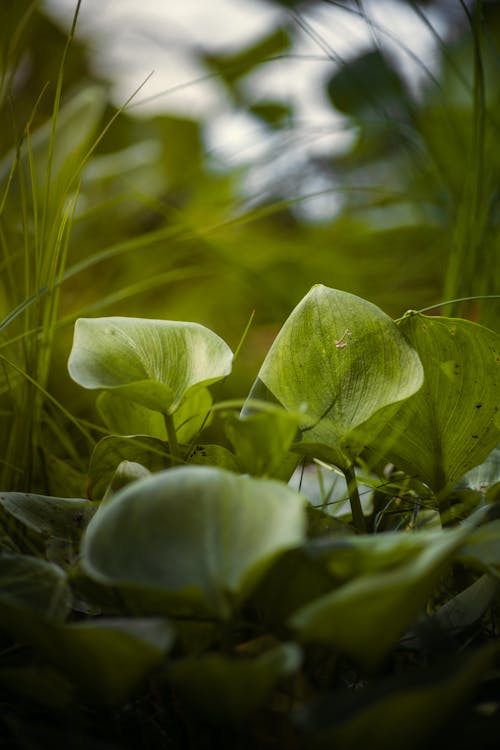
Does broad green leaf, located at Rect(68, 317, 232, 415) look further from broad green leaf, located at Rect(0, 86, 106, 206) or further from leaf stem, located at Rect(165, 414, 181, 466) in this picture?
broad green leaf, located at Rect(0, 86, 106, 206)

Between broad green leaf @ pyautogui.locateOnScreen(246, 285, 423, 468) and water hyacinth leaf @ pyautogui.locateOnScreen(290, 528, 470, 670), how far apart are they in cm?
4

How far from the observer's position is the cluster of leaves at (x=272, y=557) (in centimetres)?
9

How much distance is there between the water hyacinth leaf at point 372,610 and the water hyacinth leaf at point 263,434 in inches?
1.2

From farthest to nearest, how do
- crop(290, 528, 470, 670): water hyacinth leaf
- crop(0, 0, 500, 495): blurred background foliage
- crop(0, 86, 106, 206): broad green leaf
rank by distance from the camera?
1. crop(0, 86, 106, 206): broad green leaf
2. crop(0, 0, 500, 495): blurred background foliage
3. crop(290, 528, 470, 670): water hyacinth leaf

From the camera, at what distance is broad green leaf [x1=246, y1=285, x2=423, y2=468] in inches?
5.6

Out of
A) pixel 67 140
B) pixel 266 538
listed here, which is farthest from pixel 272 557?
pixel 67 140

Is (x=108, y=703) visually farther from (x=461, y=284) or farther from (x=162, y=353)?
(x=461, y=284)

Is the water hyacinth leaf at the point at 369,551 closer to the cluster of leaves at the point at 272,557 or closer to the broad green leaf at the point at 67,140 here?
the cluster of leaves at the point at 272,557

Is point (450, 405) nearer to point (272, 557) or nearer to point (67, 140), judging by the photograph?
point (272, 557)

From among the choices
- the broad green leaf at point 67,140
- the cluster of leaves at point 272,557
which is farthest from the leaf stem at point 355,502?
the broad green leaf at point 67,140

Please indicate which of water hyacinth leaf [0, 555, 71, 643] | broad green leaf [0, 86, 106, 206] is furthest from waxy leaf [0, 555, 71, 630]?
broad green leaf [0, 86, 106, 206]

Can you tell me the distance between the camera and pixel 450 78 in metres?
0.62

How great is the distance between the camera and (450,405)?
15 centimetres

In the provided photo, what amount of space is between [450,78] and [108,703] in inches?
25.4
